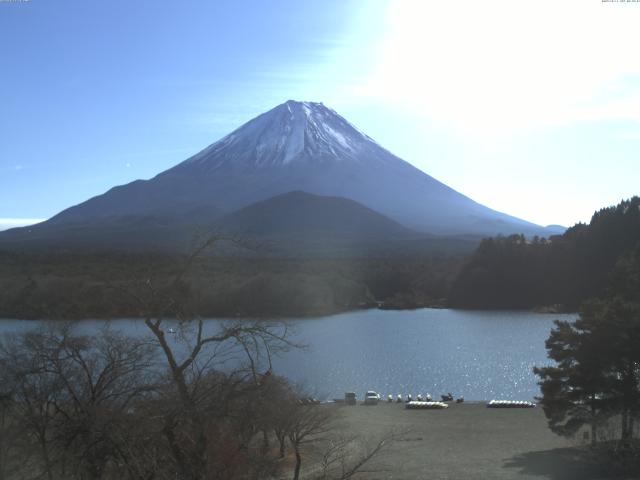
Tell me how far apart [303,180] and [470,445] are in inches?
2503

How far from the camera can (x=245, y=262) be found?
133ft

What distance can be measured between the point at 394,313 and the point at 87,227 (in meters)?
25.8

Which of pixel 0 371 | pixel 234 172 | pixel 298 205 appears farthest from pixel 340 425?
pixel 234 172

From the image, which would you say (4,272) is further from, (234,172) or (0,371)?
(234,172)

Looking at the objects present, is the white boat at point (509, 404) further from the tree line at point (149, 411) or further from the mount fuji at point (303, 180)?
the mount fuji at point (303, 180)

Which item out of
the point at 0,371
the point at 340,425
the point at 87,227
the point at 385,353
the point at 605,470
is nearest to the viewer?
the point at 0,371

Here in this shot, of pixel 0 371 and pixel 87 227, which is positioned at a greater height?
pixel 87 227

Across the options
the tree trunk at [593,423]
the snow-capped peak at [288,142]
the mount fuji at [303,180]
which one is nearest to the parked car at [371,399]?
the tree trunk at [593,423]

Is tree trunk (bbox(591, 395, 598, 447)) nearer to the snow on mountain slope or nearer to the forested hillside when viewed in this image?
the forested hillside

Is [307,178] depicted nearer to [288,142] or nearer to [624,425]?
[288,142]

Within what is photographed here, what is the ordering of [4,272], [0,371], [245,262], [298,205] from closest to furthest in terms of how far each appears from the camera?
[0,371], [4,272], [245,262], [298,205]

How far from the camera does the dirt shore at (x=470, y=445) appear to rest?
909cm

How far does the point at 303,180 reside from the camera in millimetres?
73938

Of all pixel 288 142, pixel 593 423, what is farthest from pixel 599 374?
pixel 288 142
